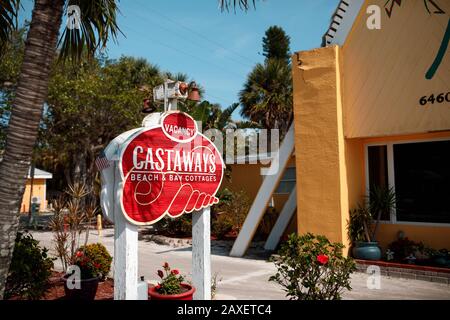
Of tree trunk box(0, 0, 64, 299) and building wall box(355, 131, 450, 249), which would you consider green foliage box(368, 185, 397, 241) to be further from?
tree trunk box(0, 0, 64, 299)

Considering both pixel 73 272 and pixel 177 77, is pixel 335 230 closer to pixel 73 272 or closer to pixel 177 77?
pixel 73 272

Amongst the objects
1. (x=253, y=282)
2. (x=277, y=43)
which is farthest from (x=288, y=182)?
(x=277, y=43)

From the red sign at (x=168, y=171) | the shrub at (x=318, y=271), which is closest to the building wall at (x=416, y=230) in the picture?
the shrub at (x=318, y=271)

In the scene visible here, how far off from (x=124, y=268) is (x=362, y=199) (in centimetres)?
712

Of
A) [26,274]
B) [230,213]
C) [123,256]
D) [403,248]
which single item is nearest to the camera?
[123,256]

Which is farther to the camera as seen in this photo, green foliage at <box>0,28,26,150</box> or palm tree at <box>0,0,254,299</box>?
green foliage at <box>0,28,26,150</box>

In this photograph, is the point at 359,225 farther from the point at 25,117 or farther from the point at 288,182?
the point at 25,117

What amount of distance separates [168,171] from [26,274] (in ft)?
9.67

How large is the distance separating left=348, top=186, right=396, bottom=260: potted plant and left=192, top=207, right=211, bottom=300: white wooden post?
15.2 feet

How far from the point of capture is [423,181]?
30.6 ft

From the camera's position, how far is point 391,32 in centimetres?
916

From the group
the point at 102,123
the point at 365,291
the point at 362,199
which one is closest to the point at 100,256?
the point at 365,291

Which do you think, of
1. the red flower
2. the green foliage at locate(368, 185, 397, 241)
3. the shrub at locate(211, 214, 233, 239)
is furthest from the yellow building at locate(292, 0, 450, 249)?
the shrub at locate(211, 214, 233, 239)

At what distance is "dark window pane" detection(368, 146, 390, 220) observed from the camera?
995cm
